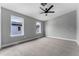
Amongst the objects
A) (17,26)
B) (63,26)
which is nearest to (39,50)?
(17,26)

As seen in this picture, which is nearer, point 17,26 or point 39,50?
point 39,50

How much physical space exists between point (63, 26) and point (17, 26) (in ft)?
14.2

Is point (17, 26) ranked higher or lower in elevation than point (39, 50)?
higher

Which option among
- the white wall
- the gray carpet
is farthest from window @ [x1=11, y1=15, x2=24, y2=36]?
the white wall

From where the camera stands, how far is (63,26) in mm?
6734

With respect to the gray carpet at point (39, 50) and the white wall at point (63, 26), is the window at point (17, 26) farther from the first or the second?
the white wall at point (63, 26)

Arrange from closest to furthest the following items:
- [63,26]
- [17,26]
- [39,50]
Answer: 1. [39,50]
2. [17,26]
3. [63,26]

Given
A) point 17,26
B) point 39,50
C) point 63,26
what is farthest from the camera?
point 63,26

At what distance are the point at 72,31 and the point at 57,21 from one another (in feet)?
6.51

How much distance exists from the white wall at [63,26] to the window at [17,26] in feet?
12.5

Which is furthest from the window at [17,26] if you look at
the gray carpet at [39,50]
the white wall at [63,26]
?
the white wall at [63,26]

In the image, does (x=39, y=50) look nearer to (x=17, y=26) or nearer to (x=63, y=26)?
(x=17, y=26)

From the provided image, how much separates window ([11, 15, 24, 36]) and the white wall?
381 centimetres

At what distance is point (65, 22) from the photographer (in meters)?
6.55
